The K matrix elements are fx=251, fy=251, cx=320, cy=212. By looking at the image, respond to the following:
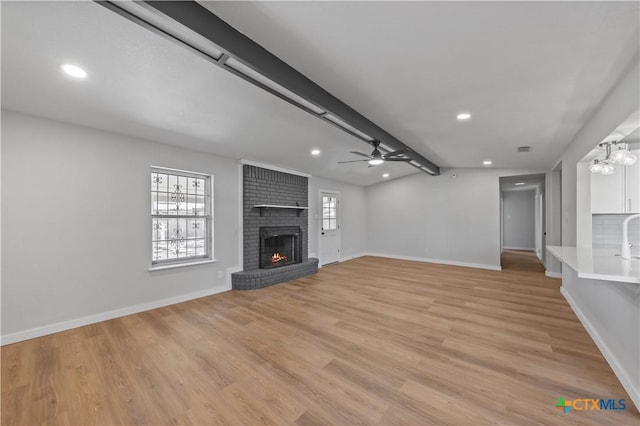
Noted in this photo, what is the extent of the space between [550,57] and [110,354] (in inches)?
192

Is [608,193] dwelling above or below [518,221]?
above

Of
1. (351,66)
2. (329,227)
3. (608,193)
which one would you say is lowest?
(329,227)

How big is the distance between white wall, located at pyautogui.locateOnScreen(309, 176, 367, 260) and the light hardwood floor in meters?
3.23

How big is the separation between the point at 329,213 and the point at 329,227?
0.43 meters

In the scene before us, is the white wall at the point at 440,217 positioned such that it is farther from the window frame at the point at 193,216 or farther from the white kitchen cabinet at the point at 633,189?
the window frame at the point at 193,216

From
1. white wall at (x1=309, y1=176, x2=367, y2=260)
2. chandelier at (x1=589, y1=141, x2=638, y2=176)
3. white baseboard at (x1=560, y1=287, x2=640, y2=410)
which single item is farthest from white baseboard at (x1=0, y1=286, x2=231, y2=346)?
chandelier at (x1=589, y1=141, x2=638, y2=176)

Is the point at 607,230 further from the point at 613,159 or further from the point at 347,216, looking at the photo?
the point at 347,216

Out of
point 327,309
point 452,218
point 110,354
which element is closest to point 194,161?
point 110,354

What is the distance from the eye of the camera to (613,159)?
2248 mm

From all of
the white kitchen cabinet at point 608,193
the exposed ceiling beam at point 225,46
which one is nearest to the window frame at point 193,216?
the exposed ceiling beam at point 225,46

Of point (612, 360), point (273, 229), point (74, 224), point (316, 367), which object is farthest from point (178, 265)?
point (612, 360)

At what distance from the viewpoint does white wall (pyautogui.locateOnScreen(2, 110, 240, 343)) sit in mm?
2838

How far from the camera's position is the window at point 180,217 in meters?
4.05

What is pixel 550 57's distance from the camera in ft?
6.66
